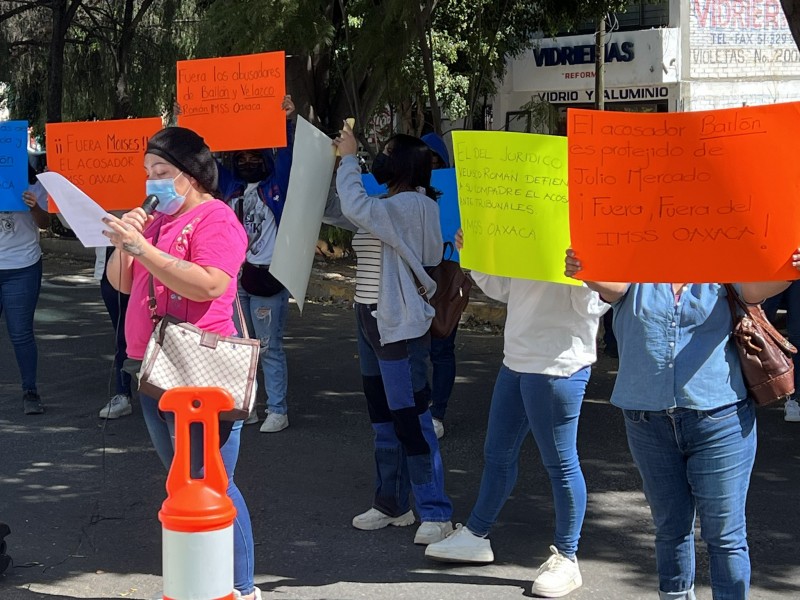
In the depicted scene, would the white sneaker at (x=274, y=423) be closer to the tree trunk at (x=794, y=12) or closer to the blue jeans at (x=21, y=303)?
the blue jeans at (x=21, y=303)

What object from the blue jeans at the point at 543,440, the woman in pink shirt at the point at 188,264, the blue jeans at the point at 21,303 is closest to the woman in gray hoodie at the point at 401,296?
the blue jeans at the point at 543,440

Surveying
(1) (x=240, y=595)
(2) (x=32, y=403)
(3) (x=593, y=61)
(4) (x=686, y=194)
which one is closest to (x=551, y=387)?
(4) (x=686, y=194)

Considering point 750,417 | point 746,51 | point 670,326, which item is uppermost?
point 746,51

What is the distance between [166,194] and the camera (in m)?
3.78

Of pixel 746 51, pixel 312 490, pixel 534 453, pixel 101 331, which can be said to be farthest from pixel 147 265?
pixel 746 51

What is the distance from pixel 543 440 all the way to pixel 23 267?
164 inches

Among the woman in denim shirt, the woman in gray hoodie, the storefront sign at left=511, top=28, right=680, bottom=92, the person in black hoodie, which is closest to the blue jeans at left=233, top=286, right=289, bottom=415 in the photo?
the person in black hoodie

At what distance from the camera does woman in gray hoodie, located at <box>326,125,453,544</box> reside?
474 cm

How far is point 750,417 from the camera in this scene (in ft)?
11.3

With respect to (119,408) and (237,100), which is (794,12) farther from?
(119,408)

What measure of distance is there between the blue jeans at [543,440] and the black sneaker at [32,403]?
12.6 ft

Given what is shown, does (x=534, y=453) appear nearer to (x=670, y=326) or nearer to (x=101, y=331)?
(x=670, y=326)

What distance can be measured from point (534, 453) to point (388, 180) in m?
2.14

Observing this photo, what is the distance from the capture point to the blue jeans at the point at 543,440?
165 inches
